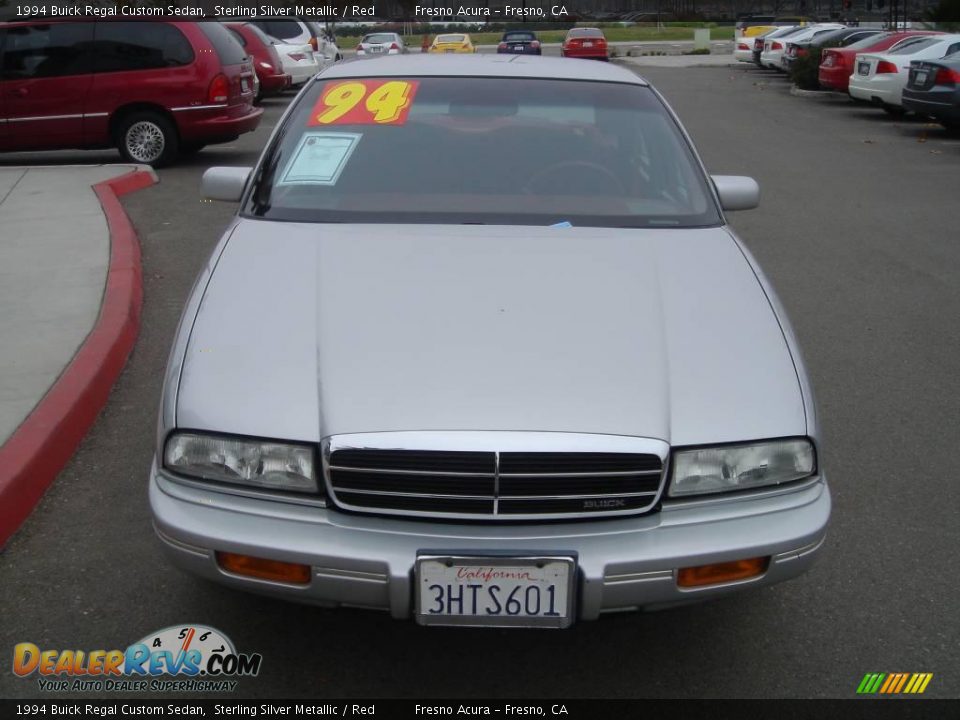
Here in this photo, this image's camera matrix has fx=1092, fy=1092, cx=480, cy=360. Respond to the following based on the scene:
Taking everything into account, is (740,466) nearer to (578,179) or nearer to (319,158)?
(578,179)

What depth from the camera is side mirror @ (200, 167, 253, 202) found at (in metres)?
4.50

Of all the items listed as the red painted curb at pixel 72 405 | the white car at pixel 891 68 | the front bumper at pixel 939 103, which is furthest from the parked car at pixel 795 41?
the red painted curb at pixel 72 405

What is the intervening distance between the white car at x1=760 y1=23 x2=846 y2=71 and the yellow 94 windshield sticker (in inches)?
1073

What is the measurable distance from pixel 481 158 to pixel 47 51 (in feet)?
31.6

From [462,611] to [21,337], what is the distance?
3825 mm

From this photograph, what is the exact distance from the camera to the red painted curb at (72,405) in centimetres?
397

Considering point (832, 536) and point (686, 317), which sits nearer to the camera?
point (686, 317)

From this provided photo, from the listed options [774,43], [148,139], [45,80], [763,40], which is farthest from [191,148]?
[763,40]

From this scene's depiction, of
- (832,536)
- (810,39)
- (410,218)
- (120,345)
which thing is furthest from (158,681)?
(810,39)

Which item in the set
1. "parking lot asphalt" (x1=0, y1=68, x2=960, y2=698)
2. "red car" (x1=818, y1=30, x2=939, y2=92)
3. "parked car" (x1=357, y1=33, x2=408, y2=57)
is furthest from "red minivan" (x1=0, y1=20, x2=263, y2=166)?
"parked car" (x1=357, y1=33, x2=408, y2=57)

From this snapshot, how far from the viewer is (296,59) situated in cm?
2203

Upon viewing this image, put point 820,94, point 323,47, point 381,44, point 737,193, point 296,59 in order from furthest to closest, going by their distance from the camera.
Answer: point 381,44 → point 323,47 → point 820,94 → point 296,59 → point 737,193

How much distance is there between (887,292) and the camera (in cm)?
729

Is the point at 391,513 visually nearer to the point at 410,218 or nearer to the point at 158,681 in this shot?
the point at 158,681
